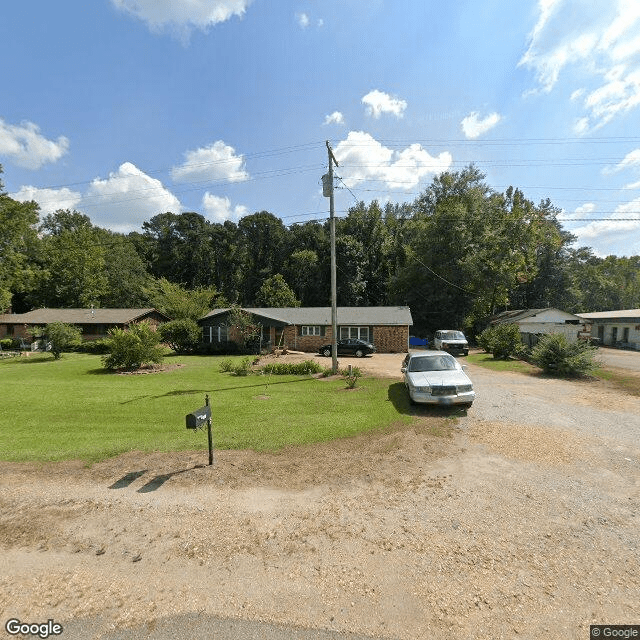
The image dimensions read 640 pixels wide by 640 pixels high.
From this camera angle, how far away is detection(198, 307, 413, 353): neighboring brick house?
30.2 meters

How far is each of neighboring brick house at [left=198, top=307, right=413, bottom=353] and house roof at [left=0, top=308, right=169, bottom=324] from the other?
1198 centimetres

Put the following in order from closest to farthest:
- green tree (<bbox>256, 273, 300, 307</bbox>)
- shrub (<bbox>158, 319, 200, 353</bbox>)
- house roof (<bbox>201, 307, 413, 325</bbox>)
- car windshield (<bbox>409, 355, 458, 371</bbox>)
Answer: car windshield (<bbox>409, 355, 458, 371</bbox>) < shrub (<bbox>158, 319, 200, 353</bbox>) < house roof (<bbox>201, 307, 413, 325</bbox>) < green tree (<bbox>256, 273, 300, 307</bbox>)

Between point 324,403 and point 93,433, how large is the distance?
6.50 m

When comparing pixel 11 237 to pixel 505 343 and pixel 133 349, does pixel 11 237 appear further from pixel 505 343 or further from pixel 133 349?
pixel 505 343

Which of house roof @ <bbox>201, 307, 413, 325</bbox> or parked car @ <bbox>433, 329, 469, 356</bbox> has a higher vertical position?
house roof @ <bbox>201, 307, 413, 325</bbox>

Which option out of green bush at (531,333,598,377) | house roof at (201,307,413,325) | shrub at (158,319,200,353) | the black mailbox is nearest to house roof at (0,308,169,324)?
shrub at (158,319,200,353)

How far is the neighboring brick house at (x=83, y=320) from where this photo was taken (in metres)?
37.4

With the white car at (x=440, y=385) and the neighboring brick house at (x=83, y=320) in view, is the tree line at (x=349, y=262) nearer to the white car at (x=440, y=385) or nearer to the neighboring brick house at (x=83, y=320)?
the neighboring brick house at (x=83, y=320)

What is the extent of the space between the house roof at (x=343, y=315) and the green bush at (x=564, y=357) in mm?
13576

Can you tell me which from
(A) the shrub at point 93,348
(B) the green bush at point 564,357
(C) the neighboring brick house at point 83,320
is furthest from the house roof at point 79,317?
(B) the green bush at point 564,357

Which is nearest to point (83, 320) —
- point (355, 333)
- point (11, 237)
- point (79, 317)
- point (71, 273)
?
point (79, 317)

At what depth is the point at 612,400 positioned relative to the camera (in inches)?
457

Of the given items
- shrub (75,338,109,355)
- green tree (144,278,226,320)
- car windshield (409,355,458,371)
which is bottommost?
shrub (75,338,109,355)

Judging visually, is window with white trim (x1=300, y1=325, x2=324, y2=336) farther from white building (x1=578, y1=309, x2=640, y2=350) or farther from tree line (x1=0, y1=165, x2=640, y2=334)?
white building (x1=578, y1=309, x2=640, y2=350)
